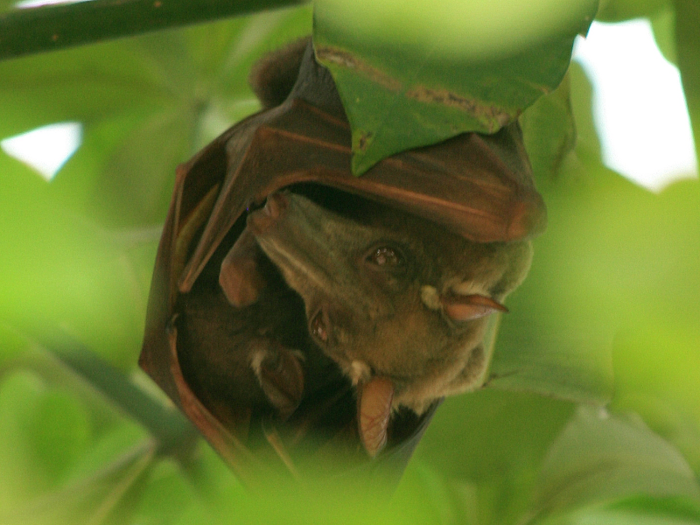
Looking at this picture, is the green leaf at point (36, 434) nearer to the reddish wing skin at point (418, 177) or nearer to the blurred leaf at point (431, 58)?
the reddish wing skin at point (418, 177)

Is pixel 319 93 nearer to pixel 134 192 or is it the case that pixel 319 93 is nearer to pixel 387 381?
pixel 387 381

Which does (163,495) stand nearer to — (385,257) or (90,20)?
(385,257)

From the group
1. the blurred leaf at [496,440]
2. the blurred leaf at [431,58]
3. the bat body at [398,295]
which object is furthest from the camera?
the blurred leaf at [496,440]

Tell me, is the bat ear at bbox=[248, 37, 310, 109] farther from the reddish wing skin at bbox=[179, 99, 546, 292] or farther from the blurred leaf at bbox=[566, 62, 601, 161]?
the blurred leaf at bbox=[566, 62, 601, 161]

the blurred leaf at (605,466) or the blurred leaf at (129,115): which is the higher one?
the blurred leaf at (129,115)

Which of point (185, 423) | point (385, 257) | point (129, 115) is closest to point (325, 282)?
point (385, 257)

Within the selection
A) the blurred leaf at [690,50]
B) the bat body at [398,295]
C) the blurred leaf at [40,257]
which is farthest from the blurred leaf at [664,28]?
the blurred leaf at [40,257]

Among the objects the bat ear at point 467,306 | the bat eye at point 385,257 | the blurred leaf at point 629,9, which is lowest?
the bat ear at point 467,306

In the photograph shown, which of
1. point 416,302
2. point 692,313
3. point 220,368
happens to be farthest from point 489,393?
point 692,313
